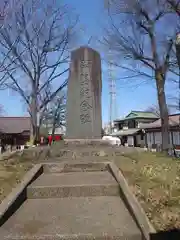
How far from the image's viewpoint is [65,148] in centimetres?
682

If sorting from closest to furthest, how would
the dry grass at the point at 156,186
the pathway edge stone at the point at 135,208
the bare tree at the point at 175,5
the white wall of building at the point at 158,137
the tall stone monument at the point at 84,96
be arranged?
1. the pathway edge stone at the point at 135,208
2. the dry grass at the point at 156,186
3. the tall stone monument at the point at 84,96
4. the bare tree at the point at 175,5
5. the white wall of building at the point at 158,137

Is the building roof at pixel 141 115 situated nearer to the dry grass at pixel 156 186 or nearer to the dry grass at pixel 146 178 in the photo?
the dry grass at pixel 146 178

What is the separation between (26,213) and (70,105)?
471 cm

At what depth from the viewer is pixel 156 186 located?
4.18 meters

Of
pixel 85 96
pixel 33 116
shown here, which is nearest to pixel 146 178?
pixel 85 96

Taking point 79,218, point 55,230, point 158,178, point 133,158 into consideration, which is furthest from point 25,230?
point 133,158

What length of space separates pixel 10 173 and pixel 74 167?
1.28m

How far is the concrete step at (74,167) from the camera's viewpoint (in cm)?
544

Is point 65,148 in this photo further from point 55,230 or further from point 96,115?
point 55,230

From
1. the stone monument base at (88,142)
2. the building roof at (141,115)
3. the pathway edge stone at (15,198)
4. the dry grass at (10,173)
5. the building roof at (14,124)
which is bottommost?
the pathway edge stone at (15,198)

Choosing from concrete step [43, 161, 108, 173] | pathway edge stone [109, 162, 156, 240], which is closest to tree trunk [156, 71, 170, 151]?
concrete step [43, 161, 108, 173]

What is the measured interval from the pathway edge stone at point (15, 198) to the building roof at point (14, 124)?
1599 inches

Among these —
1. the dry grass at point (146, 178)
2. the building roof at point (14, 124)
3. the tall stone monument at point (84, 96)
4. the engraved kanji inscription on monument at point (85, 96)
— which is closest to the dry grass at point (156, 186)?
the dry grass at point (146, 178)

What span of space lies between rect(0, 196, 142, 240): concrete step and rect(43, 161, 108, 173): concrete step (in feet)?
4.19
